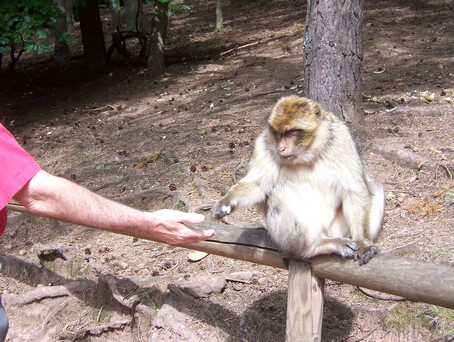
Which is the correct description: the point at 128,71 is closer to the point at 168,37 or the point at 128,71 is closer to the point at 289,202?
the point at 168,37

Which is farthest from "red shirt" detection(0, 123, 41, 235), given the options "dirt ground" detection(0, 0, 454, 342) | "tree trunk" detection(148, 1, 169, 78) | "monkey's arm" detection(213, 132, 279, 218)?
"tree trunk" detection(148, 1, 169, 78)

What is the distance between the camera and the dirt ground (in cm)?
403

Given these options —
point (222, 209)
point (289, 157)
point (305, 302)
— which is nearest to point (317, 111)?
point (289, 157)

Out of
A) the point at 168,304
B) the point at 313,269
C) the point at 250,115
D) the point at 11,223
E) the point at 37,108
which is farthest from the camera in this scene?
the point at 37,108

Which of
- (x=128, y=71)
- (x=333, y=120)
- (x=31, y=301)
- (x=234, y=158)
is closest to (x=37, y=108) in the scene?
(x=128, y=71)

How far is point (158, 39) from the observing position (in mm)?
9781

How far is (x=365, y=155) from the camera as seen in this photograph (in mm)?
5539

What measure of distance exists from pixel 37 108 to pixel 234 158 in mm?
4874

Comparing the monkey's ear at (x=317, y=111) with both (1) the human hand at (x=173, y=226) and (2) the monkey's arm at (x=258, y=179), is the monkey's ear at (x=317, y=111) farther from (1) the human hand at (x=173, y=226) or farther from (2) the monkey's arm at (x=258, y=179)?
(1) the human hand at (x=173, y=226)

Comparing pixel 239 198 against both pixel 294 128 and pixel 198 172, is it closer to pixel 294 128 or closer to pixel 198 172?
pixel 294 128

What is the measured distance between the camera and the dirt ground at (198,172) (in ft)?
13.2

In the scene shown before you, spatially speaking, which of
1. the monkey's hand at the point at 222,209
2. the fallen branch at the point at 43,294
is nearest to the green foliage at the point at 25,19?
the fallen branch at the point at 43,294

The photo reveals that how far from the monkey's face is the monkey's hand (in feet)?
1.32

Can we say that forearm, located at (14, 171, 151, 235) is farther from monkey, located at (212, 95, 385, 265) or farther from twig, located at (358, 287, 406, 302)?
twig, located at (358, 287, 406, 302)
